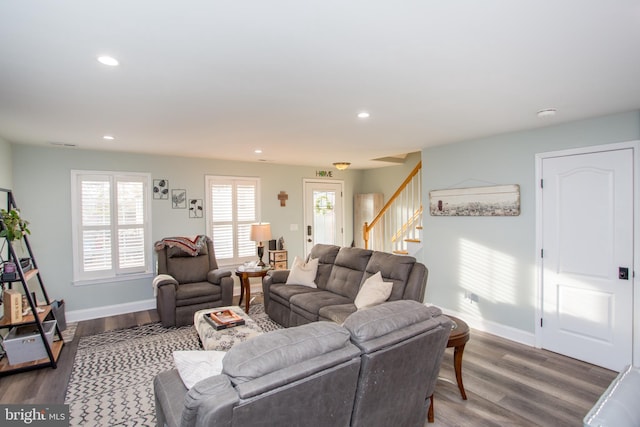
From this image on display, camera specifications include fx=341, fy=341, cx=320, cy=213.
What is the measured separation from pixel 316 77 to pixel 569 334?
369 centimetres

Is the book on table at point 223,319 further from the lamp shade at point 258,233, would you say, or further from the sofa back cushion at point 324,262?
the lamp shade at point 258,233

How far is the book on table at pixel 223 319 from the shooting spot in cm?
320

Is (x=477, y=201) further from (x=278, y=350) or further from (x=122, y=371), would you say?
(x=122, y=371)

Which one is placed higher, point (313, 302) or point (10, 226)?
point (10, 226)

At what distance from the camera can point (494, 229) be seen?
4.19 metres

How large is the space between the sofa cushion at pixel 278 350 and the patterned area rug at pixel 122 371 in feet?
5.48

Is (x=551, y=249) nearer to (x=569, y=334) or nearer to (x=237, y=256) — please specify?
(x=569, y=334)

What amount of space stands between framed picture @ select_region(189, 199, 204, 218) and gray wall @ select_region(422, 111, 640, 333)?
12.0ft

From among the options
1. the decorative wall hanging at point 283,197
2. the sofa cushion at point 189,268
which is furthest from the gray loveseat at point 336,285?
the decorative wall hanging at point 283,197

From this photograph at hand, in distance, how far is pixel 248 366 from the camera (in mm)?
1382

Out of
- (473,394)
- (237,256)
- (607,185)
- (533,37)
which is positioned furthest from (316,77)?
(237,256)

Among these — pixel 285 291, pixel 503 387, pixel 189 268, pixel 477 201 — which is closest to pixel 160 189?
pixel 189 268

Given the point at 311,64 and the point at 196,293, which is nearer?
the point at 311,64

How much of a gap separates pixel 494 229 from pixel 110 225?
5.29 meters
